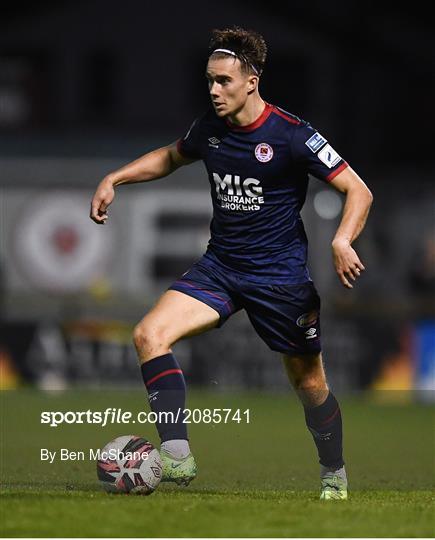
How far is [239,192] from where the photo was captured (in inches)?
358

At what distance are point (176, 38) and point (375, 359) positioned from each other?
14288 millimetres

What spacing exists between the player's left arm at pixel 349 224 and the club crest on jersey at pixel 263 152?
384mm

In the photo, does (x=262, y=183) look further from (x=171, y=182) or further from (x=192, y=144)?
(x=171, y=182)

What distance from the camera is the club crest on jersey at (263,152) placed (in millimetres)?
9008

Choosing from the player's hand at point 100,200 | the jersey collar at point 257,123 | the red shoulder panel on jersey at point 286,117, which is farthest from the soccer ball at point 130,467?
the red shoulder panel on jersey at point 286,117

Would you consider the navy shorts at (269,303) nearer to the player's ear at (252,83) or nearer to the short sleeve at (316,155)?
the short sleeve at (316,155)

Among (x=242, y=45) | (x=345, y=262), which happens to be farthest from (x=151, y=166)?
(x=345, y=262)

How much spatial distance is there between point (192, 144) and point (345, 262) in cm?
140

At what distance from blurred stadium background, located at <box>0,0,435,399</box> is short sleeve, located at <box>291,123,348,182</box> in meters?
10.8

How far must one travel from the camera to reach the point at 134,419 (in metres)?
11.3

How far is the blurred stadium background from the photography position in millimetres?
19766

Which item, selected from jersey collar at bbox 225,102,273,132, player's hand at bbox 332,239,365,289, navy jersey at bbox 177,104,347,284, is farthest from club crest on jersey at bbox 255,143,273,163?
player's hand at bbox 332,239,365,289

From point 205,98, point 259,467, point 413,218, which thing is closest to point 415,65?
point 205,98

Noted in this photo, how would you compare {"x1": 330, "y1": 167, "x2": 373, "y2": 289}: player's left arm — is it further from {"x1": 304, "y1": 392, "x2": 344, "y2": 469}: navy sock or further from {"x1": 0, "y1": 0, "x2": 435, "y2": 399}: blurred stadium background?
{"x1": 0, "y1": 0, "x2": 435, "y2": 399}: blurred stadium background
